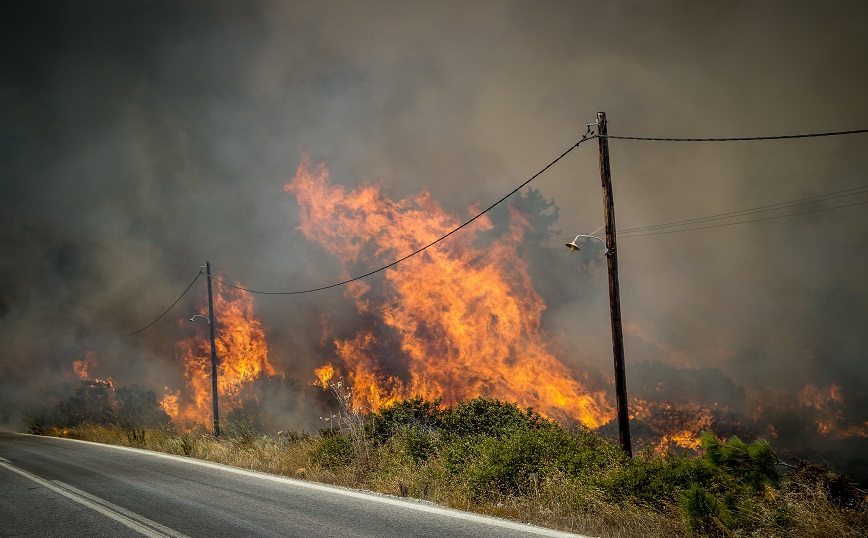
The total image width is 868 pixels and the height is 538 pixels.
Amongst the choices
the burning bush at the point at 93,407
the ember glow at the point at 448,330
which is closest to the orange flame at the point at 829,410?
the ember glow at the point at 448,330

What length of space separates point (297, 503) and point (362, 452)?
11.5 feet

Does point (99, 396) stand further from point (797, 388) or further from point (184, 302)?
point (797, 388)

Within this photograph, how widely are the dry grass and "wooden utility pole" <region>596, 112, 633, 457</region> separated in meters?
3.33

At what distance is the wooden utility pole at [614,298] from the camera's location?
35.0 ft

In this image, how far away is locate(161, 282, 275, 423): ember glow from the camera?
146 feet

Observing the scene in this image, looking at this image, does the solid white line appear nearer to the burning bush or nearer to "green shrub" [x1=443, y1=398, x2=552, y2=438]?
"green shrub" [x1=443, y1=398, x2=552, y2=438]

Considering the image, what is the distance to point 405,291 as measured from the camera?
43.1 meters

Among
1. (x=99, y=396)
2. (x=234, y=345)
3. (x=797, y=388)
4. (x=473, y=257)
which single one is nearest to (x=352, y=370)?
(x=234, y=345)

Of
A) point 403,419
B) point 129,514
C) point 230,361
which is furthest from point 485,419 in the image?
point 230,361

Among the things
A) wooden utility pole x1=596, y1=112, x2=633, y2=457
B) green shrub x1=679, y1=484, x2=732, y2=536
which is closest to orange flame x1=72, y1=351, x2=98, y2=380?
wooden utility pole x1=596, y1=112, x2=633, y2=457

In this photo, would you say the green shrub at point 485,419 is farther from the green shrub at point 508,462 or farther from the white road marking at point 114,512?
the white road marking at point 114,512

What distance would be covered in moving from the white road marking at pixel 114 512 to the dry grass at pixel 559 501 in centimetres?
343

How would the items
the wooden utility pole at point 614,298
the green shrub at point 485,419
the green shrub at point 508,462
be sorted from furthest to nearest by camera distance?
the green shrub at point 485,419, the wooden utility pole at point 614,298, the green shrub at point 508,462

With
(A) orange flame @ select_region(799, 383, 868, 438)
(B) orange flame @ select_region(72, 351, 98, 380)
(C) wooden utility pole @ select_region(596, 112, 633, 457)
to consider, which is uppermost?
(C) wooden utility pole @ select_region(596, 112, 633, 457)
